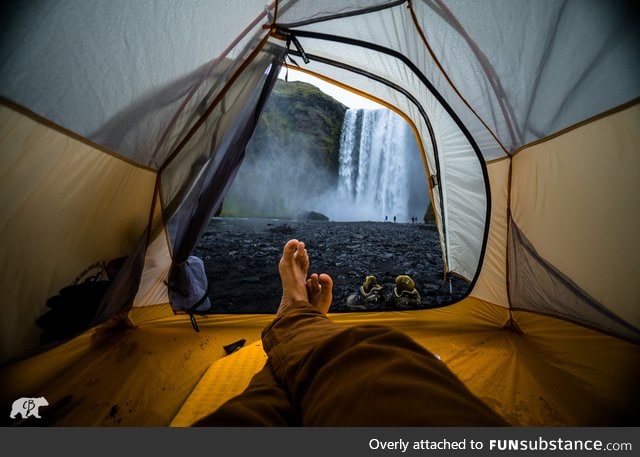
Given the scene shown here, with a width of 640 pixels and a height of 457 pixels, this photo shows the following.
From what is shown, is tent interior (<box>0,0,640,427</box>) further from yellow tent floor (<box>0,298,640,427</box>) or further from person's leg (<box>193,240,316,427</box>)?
person's leg (<box>193,240,316,427</box>)

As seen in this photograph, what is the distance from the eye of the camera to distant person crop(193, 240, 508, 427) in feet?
1.46

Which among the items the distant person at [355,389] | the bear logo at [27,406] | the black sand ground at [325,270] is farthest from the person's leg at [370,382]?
the black sand ground at [325,270]

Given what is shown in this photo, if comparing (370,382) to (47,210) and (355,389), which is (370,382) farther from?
(47,210)

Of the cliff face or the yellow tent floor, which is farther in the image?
the cliff face

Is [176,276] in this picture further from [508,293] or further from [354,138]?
[354,138]

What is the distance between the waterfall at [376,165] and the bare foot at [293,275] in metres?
15.9

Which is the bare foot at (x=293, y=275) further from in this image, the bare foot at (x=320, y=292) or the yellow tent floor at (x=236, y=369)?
the yellow tent floor at (x=236, y=369)

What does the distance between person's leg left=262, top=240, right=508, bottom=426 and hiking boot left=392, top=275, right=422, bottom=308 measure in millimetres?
1593

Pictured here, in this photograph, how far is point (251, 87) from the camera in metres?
1.51

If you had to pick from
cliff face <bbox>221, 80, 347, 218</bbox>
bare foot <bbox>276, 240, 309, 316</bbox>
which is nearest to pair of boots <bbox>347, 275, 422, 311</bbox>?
bare foot <bbox>276, 240, 309, 316</bbox>

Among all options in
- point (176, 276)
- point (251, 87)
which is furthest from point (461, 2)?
point (176, 276)

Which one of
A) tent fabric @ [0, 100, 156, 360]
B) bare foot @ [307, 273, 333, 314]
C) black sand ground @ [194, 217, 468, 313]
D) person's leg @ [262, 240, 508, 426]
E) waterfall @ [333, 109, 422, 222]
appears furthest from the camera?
waterfall @ [333, 109, 422, 222]

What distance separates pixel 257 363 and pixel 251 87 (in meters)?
1.54

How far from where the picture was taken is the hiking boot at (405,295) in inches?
86.4
